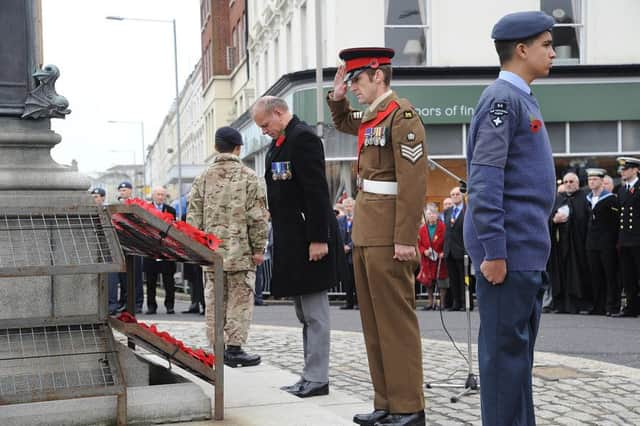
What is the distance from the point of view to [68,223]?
5.42 meters

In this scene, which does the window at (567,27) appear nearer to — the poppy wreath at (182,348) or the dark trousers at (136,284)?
the dark trousers at (136,284)

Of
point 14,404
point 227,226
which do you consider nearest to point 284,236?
point 227,226

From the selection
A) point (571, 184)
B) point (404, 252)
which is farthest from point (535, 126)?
point (571, 184)

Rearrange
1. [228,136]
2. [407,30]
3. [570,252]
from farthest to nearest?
1. [407,30]
2. [570,252]
3. [228,136]

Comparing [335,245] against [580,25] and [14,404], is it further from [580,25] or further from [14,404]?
[580,25]

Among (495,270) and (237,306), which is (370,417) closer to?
(495,270)

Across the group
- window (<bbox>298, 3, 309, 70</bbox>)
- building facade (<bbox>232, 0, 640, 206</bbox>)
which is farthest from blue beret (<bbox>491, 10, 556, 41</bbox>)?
window (<bbox>298, 3, 309, 70</bbox>)

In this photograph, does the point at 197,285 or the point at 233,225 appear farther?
the point at 197,285

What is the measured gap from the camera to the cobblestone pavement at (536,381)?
6.09 metres

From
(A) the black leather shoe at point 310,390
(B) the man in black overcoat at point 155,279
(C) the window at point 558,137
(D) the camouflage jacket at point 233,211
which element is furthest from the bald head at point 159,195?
(C) the window at point 558,137

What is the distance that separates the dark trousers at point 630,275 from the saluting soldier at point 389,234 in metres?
8.78

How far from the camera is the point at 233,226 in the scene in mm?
7977

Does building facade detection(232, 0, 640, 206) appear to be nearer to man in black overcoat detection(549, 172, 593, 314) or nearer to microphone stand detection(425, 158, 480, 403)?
man in black overcoat detection(549, 172, 593, 314)

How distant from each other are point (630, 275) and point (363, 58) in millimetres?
9162
